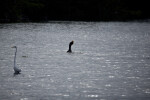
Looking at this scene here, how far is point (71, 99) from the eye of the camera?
20484 mm

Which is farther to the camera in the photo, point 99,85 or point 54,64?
point 54,64

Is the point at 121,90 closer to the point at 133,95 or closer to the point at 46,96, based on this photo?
the point at 133,95
